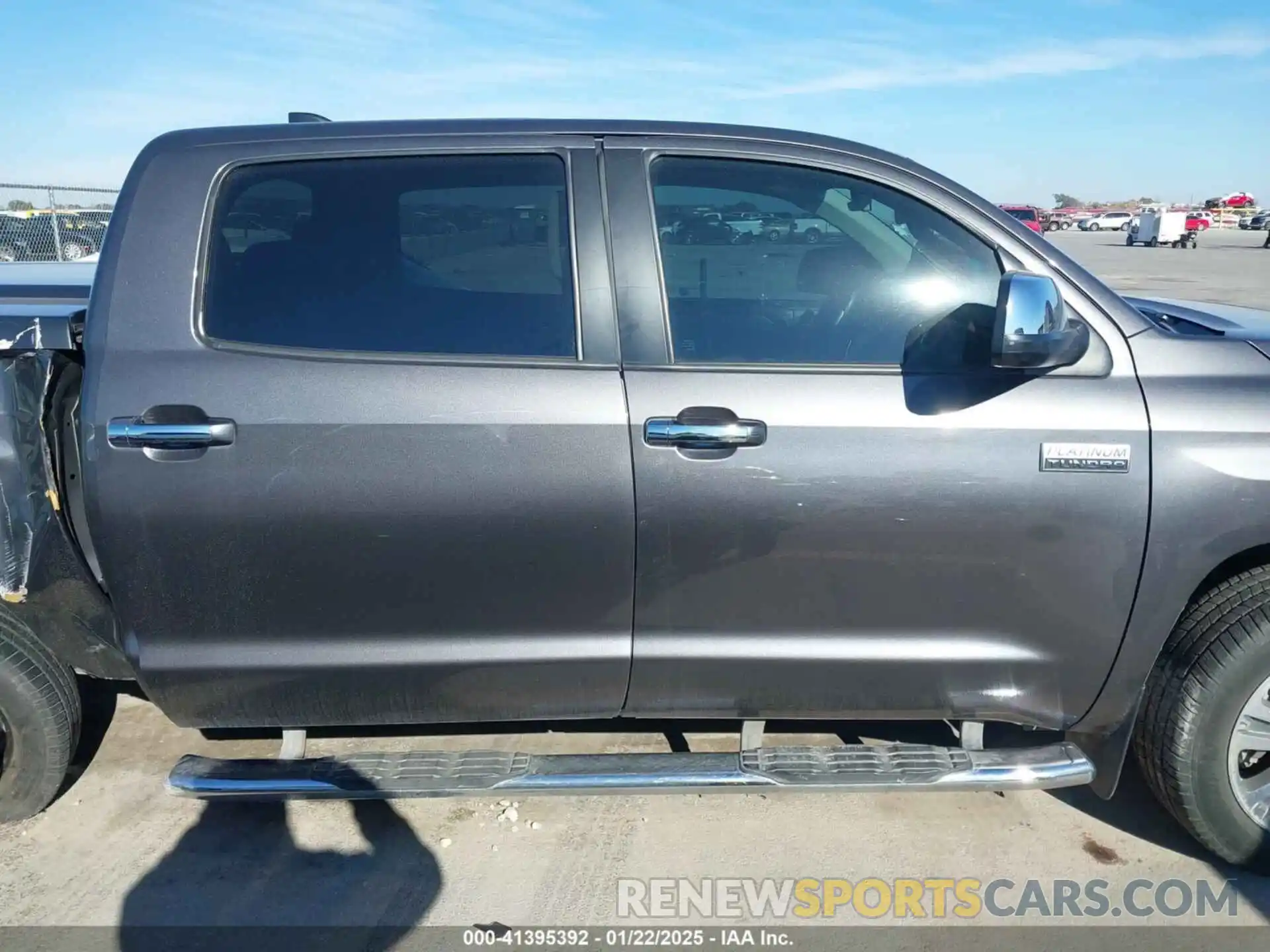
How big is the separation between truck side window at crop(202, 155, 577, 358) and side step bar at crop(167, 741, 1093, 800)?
1118 millimetres

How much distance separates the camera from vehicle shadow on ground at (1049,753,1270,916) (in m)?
2.65

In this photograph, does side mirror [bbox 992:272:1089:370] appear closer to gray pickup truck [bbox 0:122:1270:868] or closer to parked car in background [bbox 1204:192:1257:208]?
gray pickup truck [bbox 0:122:1270:868]

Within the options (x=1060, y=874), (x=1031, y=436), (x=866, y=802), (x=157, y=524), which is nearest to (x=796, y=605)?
(x=1031, y=436)

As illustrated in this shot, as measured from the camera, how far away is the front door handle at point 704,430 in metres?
2.35

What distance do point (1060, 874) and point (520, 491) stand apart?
186 cm

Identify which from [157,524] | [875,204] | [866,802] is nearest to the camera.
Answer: [157,524]

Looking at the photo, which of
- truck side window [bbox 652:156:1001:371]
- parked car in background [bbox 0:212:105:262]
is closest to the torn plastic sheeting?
truck side window [bbox 652:156:1001:371]

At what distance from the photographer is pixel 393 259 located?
8.29 ft

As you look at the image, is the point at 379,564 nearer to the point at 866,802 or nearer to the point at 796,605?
the point at 796,605

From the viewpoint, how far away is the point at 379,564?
2.42m

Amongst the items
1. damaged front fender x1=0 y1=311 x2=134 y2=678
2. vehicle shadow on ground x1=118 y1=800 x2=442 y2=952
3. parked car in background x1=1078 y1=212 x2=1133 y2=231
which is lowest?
vehicle shadow on ground x1=118 y1=800 x2=442 y2=952

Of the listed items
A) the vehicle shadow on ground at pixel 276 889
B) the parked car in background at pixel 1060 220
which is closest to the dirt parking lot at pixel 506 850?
the vehicle shadow on ground at pixel 276 889

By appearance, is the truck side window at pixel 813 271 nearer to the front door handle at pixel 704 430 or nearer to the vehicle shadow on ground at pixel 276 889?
the front door handle at pixel 704 430

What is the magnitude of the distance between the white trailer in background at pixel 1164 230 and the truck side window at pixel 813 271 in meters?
43.7
